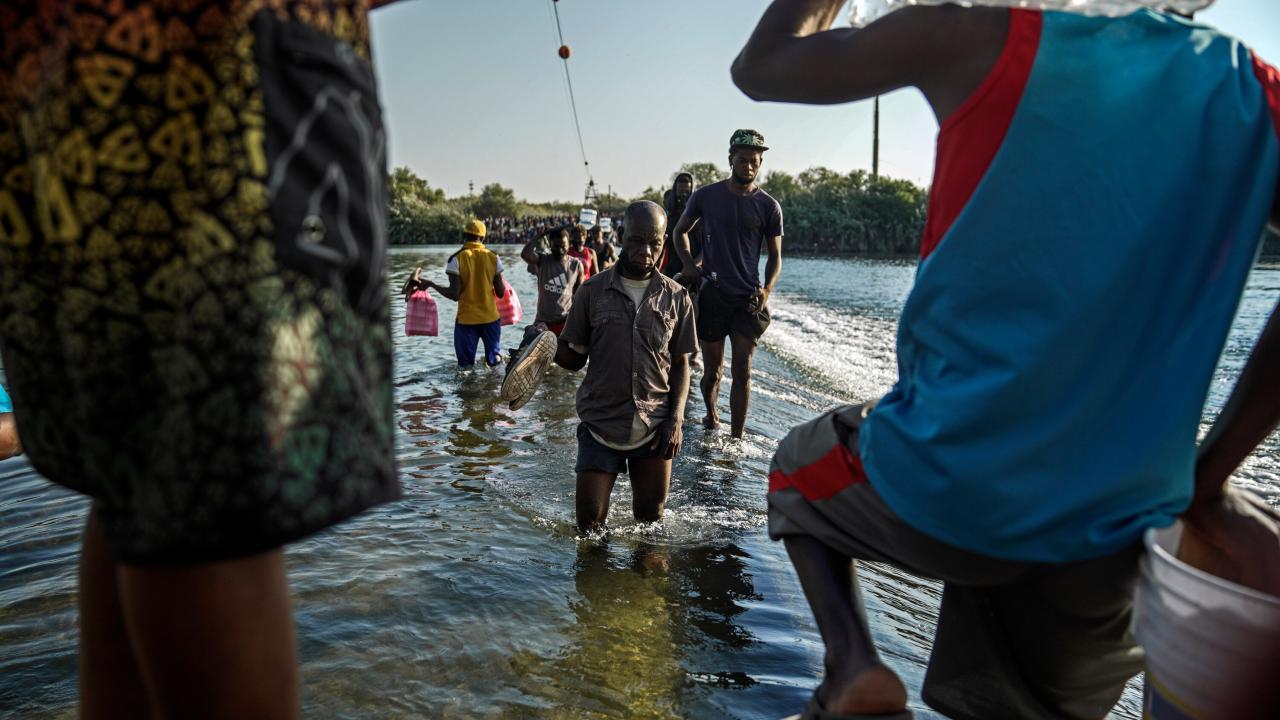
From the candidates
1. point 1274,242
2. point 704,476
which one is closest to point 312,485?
point 704,476

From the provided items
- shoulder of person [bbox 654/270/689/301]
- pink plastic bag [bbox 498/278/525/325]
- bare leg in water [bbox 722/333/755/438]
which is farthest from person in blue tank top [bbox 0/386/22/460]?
pink plastic bag [bbox 498/278/525/325]

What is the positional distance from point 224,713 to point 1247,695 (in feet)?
4.83

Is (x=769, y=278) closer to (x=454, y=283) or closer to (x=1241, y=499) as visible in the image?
(x=454, y=283)

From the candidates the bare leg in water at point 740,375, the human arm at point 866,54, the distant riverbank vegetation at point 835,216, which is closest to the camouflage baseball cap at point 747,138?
the bare leg in water at point 740,375

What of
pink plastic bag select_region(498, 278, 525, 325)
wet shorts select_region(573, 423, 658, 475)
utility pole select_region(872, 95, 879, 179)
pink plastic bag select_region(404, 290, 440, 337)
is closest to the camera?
wet shorts select_region(573, 423, 658, 475)

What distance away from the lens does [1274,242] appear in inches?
1772

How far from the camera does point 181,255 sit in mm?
923

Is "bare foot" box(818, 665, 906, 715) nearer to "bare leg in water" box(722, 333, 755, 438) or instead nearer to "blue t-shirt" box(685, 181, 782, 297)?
"bare leg in water" box(722, 333, 755, 438)

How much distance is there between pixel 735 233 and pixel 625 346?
262 cm

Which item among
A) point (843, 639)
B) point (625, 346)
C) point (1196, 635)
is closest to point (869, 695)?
point (843, 639)

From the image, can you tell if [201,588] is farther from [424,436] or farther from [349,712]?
[424,436]

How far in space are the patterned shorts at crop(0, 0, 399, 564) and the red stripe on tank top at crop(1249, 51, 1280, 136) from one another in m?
1.49

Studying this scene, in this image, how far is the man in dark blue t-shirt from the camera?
6676mm

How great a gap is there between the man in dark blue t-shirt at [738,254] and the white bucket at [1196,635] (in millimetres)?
5236
